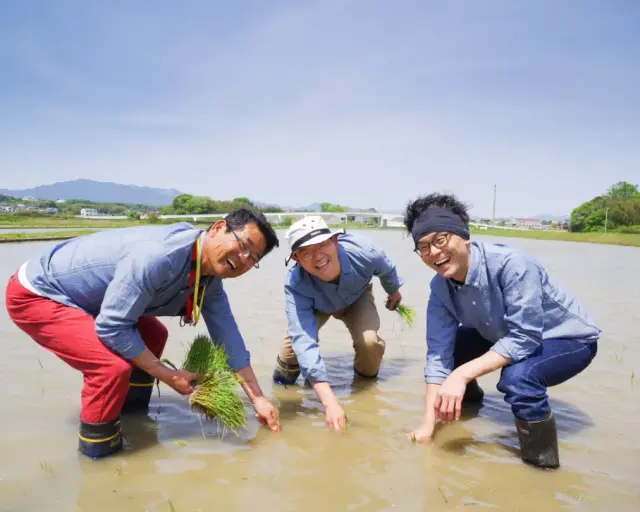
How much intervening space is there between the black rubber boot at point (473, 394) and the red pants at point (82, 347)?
8.04 ft

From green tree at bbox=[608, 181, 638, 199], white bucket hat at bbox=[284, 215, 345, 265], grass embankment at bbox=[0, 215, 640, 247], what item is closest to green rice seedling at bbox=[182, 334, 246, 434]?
white bucket hat at bbox=[284, 215, 345, 265]

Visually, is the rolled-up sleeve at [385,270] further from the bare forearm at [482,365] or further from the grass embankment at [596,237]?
the grass embankment at [596,237]

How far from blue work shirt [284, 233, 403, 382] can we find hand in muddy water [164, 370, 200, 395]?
2.54ft

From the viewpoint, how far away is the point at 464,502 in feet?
7.89

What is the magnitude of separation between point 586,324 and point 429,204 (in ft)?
3.78

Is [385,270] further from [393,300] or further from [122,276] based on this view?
[122,276]

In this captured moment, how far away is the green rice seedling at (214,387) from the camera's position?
3.06 metres

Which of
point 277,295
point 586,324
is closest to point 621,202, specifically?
point 277,295

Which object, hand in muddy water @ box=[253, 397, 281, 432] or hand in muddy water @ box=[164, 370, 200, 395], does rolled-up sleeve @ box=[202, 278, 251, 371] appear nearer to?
hand in muddy water @ box=[253, 397, 281, 432]

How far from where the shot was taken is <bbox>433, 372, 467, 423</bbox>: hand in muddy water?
270 cm

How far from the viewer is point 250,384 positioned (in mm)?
3332

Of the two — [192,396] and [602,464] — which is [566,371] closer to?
[602,464]

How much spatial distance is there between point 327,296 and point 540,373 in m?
1.77

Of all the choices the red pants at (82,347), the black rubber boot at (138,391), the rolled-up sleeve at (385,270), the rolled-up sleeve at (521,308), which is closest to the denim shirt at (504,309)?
the rolled-up sleeve at (521,308)
